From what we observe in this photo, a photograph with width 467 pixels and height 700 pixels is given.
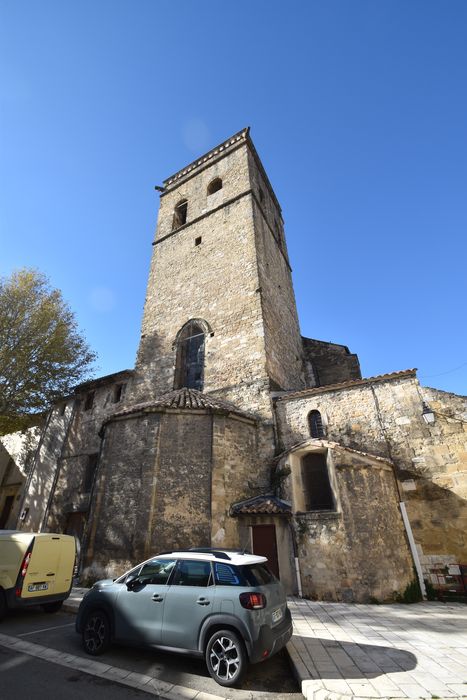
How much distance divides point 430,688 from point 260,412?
7.98 meters

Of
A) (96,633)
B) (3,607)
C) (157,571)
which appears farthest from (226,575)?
(3,607)

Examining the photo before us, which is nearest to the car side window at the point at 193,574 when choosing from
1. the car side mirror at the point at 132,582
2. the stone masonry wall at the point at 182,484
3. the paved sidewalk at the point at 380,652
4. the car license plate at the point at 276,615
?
the car side mirror at the point at 132,582

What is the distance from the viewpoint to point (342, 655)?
421cm

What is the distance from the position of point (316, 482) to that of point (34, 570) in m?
7.14

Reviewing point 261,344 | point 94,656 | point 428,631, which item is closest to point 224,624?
point 94,656

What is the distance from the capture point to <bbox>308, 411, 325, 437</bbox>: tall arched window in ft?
34.0

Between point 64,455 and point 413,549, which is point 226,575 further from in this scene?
point 64,455

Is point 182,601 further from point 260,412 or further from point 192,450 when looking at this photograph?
point 260,412

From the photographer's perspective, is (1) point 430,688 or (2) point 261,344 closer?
(1) point 430,688

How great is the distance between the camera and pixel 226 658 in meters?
3.68

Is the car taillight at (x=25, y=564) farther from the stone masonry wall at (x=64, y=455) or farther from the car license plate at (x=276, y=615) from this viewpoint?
the stone masonry wall at (x=64, y=455)

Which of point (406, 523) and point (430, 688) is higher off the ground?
point (406, 523)

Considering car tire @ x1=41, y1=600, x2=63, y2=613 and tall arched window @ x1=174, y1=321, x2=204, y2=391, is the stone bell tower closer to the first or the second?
tall arched window @ x1=174, y1=321, x2=204, y2=391

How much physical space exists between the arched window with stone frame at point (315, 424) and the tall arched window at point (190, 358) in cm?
478
